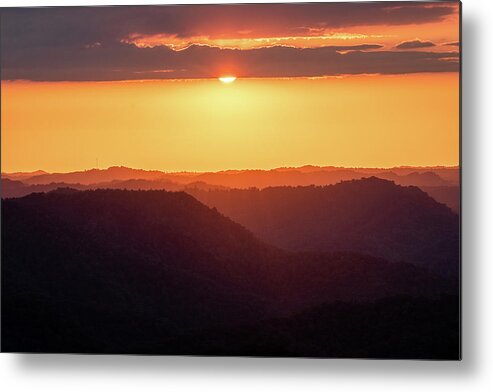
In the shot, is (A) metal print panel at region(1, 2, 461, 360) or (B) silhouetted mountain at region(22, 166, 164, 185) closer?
(A) metal print panel at region(1, 2, 461, 360)

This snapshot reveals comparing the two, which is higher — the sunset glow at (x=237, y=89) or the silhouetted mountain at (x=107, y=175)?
the sunset glow at (x=237, y=89)

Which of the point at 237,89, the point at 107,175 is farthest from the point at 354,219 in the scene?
the point at 107,175

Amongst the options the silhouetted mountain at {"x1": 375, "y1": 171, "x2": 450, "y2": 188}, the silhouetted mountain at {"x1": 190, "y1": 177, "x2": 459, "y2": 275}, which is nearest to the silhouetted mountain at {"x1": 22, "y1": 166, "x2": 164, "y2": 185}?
the silhouetted mountain at {"x1": 190, "y1": 177, "x2": 459, "y2": 275}

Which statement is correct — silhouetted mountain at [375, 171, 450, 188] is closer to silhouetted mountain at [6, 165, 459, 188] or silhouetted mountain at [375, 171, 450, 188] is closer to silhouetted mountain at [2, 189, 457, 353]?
silhouetted mountain at [6, 165, 459, 188]

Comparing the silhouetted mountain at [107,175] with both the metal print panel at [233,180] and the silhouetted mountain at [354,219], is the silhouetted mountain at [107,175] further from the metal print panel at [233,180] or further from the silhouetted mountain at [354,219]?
the silhouetted mountain at [354,219]

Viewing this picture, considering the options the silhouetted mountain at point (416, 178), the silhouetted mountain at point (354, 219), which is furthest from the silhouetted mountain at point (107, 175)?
the silhouetted mountain at point (416, 178)

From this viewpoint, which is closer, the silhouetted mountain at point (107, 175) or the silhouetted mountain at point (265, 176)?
the silhouetted mountain at point (265, 176)

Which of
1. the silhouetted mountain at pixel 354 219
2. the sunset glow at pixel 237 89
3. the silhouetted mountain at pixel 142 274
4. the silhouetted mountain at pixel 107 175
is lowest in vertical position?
the silhouetted mountain at pixel 142 274

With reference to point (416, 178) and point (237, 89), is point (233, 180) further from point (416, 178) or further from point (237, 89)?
point (416, 178)
